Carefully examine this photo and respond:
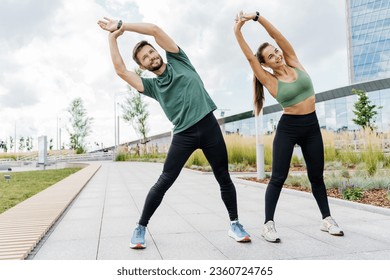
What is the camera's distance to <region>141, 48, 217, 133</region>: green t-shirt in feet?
9.43

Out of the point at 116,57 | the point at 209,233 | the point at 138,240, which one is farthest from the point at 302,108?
the point at 138,240

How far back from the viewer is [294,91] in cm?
316

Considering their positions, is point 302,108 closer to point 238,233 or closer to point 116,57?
point 238,233

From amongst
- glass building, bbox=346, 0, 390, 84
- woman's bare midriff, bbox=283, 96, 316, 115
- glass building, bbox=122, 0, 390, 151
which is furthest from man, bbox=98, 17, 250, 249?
glass building, bbox=346, 0, 390, 84

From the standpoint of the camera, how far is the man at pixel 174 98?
2.88 m

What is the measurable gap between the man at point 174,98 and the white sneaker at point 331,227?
0.84m

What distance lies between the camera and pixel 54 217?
4320 mm

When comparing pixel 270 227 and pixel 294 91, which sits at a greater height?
pixel 294 91

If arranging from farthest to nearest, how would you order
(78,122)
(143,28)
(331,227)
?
(78,122) → (331,227) → (143,28)

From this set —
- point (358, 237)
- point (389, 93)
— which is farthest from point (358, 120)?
point (358, 237)

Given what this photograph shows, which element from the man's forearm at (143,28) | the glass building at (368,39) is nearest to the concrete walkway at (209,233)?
the man's forearm at (143,28)

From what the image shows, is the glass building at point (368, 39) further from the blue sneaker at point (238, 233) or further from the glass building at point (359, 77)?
the blue sneaker at point (238, 233)

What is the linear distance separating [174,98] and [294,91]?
106 cm
